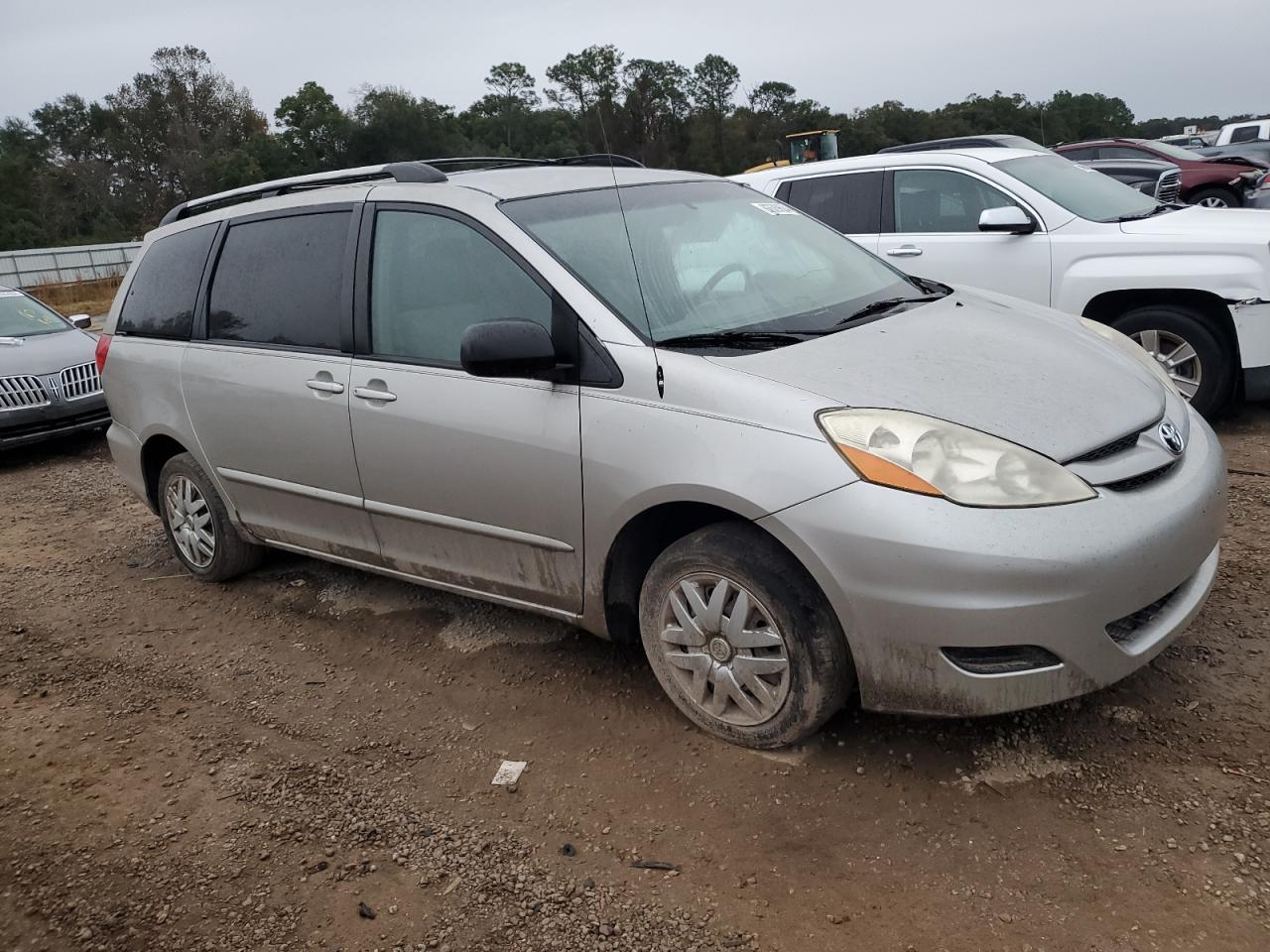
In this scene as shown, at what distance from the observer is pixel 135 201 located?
4772cm

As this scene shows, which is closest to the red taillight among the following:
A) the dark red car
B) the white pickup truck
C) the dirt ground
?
the dirt ground

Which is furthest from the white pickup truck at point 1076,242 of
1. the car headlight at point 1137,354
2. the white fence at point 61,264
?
the white fence at point 61,264

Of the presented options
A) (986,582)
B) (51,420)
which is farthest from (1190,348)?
(51,420)

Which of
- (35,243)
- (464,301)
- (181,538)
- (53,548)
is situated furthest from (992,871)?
(35,243)

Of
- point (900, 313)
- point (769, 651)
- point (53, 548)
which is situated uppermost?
point (900, 313)

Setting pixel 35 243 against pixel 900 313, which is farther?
pixel 35 243

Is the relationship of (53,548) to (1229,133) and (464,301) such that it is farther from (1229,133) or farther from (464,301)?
(1229,133)

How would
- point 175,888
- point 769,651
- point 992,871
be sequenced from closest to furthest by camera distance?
point 992,871, point 175,888, point 769,651

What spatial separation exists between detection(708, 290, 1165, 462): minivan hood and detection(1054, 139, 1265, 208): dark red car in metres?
14.5

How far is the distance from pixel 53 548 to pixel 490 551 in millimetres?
3750

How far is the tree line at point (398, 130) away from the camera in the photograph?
5.14m

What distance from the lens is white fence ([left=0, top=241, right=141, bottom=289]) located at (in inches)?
1191

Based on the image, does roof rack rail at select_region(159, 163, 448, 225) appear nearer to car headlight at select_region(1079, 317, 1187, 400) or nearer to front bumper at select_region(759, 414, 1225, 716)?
front bumper at select_region(759, 414, 1225, 716)

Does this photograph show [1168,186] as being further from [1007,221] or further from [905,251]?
[1007,221]
